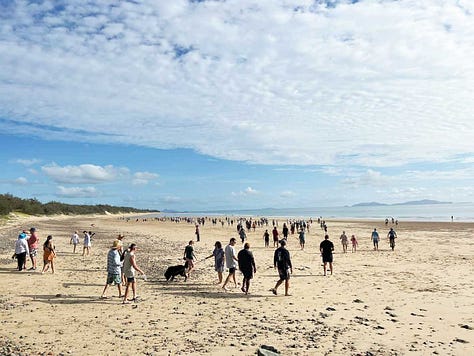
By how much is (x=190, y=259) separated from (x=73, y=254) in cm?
1136

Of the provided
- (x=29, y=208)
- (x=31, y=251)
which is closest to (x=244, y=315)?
(x=31, y=251)

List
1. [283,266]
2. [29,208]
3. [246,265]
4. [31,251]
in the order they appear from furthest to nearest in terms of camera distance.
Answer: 1. [29,208]
2. [31,251]
3. [246,265]
4. [283,266]

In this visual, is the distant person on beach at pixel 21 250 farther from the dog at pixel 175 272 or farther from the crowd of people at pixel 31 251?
the dog at pixel 175 272

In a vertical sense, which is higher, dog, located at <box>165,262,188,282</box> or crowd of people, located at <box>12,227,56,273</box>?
crowd of people, located at <box>12,227,56,273</box>

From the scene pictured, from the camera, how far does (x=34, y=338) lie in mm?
8641

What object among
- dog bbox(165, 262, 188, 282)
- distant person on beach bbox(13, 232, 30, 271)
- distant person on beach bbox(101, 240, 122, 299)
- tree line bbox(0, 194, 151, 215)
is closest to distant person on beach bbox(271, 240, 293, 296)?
dog bbox(165, 262, 188, 282)

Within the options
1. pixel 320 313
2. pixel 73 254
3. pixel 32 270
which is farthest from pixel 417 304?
pixel 73 254

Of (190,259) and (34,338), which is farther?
(190,259)

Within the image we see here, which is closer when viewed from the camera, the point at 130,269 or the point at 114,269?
the point at 130,269

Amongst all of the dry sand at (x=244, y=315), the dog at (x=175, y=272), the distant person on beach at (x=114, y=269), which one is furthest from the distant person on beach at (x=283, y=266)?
the distant person on beach at (x=114, y=269)

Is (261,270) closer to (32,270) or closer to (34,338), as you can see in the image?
(32,270)

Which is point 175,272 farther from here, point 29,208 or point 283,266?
point 29,208

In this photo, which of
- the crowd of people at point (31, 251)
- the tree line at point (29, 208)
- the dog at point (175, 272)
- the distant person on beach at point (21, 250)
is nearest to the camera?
the dog at point (175, 272)

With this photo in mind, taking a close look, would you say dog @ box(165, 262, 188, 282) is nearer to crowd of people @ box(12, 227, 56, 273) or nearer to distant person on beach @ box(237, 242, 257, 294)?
distant person on beach @ box(237, 242, 257, 294)
